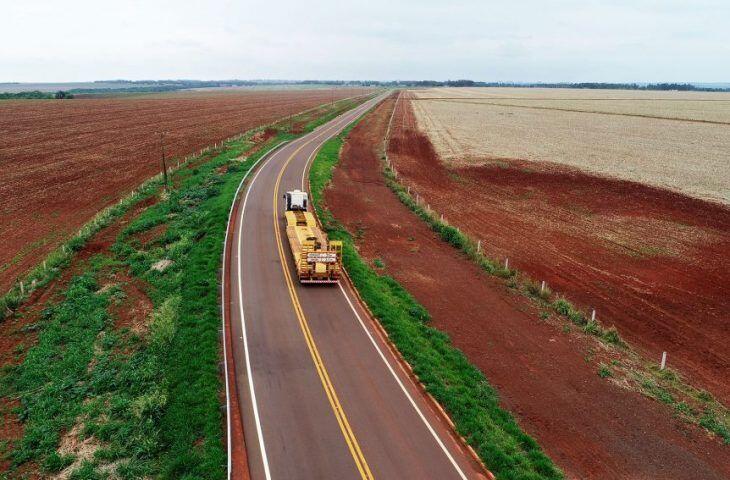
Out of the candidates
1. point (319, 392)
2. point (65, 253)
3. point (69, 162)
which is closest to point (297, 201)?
point (65, 253)

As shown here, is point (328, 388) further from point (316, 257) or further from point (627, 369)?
point (627, 369)

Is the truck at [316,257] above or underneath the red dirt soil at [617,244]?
above

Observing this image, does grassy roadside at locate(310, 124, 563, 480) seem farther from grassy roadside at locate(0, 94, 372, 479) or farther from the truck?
grassy roadside at locate(0, 94, 372, 479)

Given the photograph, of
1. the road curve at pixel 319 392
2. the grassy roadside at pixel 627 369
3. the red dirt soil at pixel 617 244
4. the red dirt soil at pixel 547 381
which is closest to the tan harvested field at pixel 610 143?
the red dirt soil at pixel 617 244

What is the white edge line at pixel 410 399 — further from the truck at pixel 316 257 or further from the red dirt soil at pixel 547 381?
the red dirt soil at pixel 547 381

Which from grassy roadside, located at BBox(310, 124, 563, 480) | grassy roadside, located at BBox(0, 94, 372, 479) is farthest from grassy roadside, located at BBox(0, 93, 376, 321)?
grassy roadside, located at BBox(310, 124, 563, 480)

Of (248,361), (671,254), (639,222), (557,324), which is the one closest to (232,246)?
(248,361)
